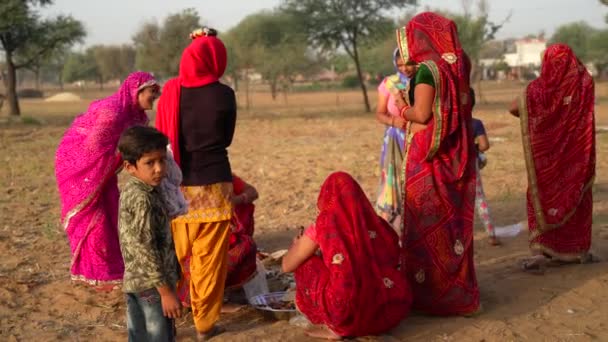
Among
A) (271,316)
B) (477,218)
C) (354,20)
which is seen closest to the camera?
(271,316)

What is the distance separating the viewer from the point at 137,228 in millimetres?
3068

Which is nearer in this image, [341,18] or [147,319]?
[147,319]

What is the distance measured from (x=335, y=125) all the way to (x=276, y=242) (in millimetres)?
13297

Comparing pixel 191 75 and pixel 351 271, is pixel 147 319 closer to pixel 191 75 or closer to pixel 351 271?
pixel 351 271

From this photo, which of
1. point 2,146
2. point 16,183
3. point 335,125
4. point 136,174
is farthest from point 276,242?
point 335,125

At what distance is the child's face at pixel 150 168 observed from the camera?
10.2ft

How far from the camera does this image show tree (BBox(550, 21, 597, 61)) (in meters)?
63.1

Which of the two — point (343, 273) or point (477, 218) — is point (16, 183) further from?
point (343, 273)

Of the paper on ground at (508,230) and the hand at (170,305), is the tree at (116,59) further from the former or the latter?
the hand at (170,305)

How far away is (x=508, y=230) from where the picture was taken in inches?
263

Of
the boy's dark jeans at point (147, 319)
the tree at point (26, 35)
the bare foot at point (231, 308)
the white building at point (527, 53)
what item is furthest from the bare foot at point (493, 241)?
the white building at point (527, 53)

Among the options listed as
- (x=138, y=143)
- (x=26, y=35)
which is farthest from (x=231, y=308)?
(x=26, y=35)

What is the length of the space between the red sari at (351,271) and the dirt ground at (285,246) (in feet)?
0.75

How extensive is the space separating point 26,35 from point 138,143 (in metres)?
24.6
